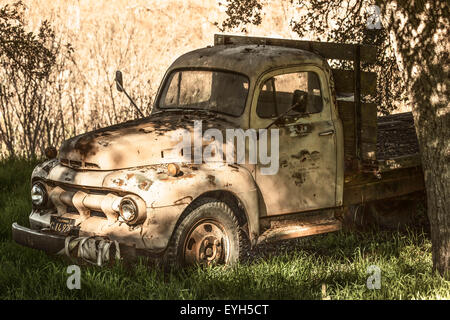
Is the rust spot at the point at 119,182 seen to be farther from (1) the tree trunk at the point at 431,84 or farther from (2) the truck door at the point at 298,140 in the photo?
(1) the tree trunk at the point at 431,84

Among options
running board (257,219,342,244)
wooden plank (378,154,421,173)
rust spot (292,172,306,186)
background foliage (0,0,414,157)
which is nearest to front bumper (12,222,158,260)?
running board (257,219,342,244)

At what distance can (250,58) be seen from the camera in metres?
6.61

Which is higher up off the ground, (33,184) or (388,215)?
(33,184)

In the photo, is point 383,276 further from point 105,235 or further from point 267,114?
point 105,235

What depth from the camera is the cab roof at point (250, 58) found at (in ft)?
21.4

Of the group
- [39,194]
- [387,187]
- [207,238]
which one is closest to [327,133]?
[387,187]

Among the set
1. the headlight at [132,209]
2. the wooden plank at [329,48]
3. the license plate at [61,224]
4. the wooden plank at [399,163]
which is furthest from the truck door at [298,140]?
the license plate at [61,224]

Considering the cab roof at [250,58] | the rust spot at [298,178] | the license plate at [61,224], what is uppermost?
the cab roof at [250,58]

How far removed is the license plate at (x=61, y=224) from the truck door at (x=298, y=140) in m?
1.65
